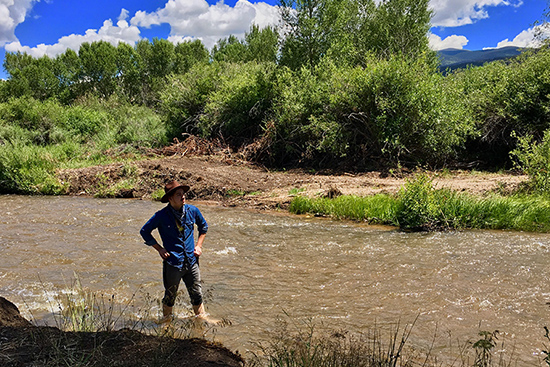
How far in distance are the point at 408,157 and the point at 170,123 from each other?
1531cm

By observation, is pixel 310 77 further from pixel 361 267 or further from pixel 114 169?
pixel 361 267

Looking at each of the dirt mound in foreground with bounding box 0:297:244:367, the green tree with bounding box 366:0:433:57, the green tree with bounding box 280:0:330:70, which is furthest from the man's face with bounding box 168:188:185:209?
the green tree with bounding box 366:0:433:57

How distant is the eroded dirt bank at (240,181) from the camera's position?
13.3 metres

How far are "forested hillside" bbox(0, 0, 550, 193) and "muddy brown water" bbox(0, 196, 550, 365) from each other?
520cm

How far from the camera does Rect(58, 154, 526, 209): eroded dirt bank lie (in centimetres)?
1327

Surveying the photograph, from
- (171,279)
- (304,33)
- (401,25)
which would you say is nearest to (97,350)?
(171,279)

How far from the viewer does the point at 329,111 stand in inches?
722

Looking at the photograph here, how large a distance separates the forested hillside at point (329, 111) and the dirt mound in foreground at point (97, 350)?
1061 centimetres

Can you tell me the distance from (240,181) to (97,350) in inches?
499

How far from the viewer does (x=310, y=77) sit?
20.6 meters

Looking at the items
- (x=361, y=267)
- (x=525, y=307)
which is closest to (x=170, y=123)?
(x=361, y=267)

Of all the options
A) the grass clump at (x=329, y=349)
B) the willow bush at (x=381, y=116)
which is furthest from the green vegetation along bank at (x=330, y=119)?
the grass clump at (x=329, y=349)

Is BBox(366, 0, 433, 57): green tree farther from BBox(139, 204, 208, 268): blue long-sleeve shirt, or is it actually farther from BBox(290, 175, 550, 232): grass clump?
BBox(139, 204, 208, 268): blue long-sleeve shirt

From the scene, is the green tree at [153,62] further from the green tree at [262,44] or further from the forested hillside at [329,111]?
the forested hillside at [329,111]
